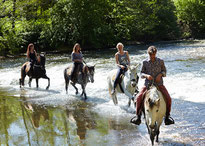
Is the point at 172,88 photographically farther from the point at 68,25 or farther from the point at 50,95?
the point at 68,25

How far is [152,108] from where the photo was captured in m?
5.66

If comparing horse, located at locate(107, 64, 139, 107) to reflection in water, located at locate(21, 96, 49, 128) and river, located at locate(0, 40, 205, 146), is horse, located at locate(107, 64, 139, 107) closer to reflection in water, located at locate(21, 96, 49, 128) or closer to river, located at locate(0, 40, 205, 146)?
river, located at locate(0, 40, 205, 146)

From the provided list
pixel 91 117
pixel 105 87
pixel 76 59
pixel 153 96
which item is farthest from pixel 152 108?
pixel 105 87

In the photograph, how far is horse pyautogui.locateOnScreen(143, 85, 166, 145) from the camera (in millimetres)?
5660

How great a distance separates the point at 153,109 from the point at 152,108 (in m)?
0.03

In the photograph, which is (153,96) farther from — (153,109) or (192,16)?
(192,16)

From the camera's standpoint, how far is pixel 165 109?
19.9 feet

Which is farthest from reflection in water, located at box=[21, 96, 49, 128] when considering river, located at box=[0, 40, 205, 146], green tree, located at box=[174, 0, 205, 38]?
green tree, located at box=[174, 0, 205, 38]

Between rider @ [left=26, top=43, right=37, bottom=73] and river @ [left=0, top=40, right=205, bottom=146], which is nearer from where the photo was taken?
river @ [left=0, top=40, right=205, bottom=146]

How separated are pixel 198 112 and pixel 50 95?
6.83 metres

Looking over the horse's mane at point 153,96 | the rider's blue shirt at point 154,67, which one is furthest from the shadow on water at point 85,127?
the rider's blue shirt at point 154,67

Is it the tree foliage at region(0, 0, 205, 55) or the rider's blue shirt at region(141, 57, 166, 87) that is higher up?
the tree foliage at region(0, 0, 205, 55)

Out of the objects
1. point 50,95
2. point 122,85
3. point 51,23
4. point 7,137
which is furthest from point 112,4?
point 7,137

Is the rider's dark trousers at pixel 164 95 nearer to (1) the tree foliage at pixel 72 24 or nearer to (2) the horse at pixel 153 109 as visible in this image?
(2) the horse at pixel 153 109
